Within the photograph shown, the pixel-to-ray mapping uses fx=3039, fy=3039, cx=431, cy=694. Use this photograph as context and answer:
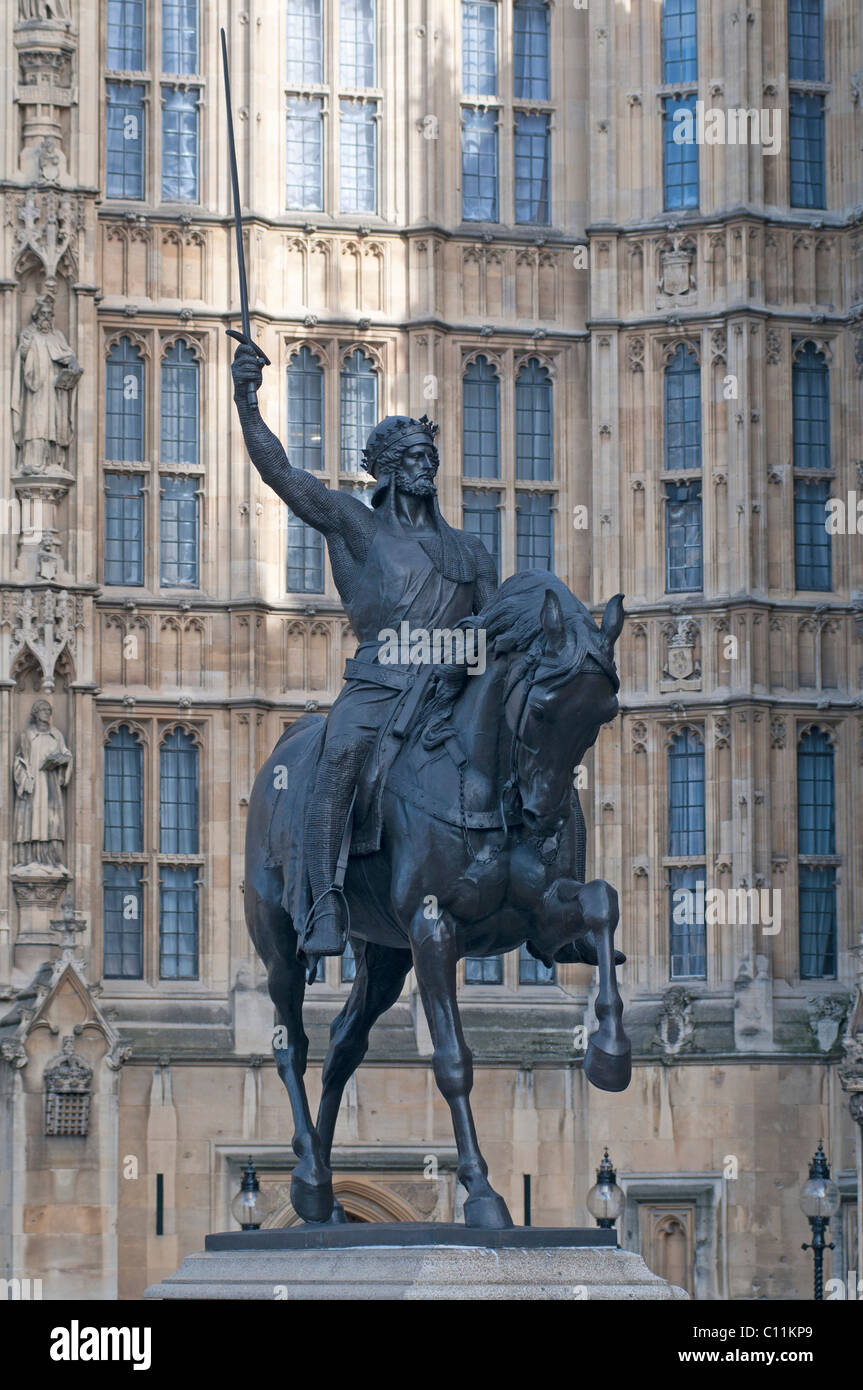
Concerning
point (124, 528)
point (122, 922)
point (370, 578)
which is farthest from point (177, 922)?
point (370, 578)

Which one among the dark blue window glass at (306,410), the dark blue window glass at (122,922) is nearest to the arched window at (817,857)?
the dark blue window glass at (306,410)

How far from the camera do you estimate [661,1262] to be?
28406mm

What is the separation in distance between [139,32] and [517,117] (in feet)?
13.0

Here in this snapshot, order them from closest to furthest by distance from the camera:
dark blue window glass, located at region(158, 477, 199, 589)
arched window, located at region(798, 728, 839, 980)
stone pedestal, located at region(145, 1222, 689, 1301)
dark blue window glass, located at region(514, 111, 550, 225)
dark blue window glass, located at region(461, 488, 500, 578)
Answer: stone pedestal, located at region(145, 1222, 689, 1301) < arched window, located at region(798, 728, 839, 980) < dark blue window glass, located at region(158, 477, 199, 589) < dark blue window glass, located at region(461, 488, 500, 578) < dark blue window glass, located at region(514, 111, 550, 225)

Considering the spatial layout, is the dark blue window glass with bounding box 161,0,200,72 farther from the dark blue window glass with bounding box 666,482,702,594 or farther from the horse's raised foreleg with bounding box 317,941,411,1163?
the horse's raised foreleg with bounding box 317,941,411,1163

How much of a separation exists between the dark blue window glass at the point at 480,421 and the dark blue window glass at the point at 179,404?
2719 mm

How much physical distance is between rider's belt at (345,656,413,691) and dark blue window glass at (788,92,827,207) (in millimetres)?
19568

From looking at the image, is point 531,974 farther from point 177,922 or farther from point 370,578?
point 370,578

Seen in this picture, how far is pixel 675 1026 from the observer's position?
28859mm

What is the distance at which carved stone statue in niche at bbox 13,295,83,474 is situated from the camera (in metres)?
28.9

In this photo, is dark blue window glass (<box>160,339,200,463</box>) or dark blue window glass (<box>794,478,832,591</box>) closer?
dark blue window glass (<box>160,339,200,463</box>)

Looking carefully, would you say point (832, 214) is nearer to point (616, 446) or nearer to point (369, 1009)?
point (616, 446)

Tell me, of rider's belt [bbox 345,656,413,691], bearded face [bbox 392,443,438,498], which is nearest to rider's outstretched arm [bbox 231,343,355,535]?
bearded face [bbox 392,443,438,498]
